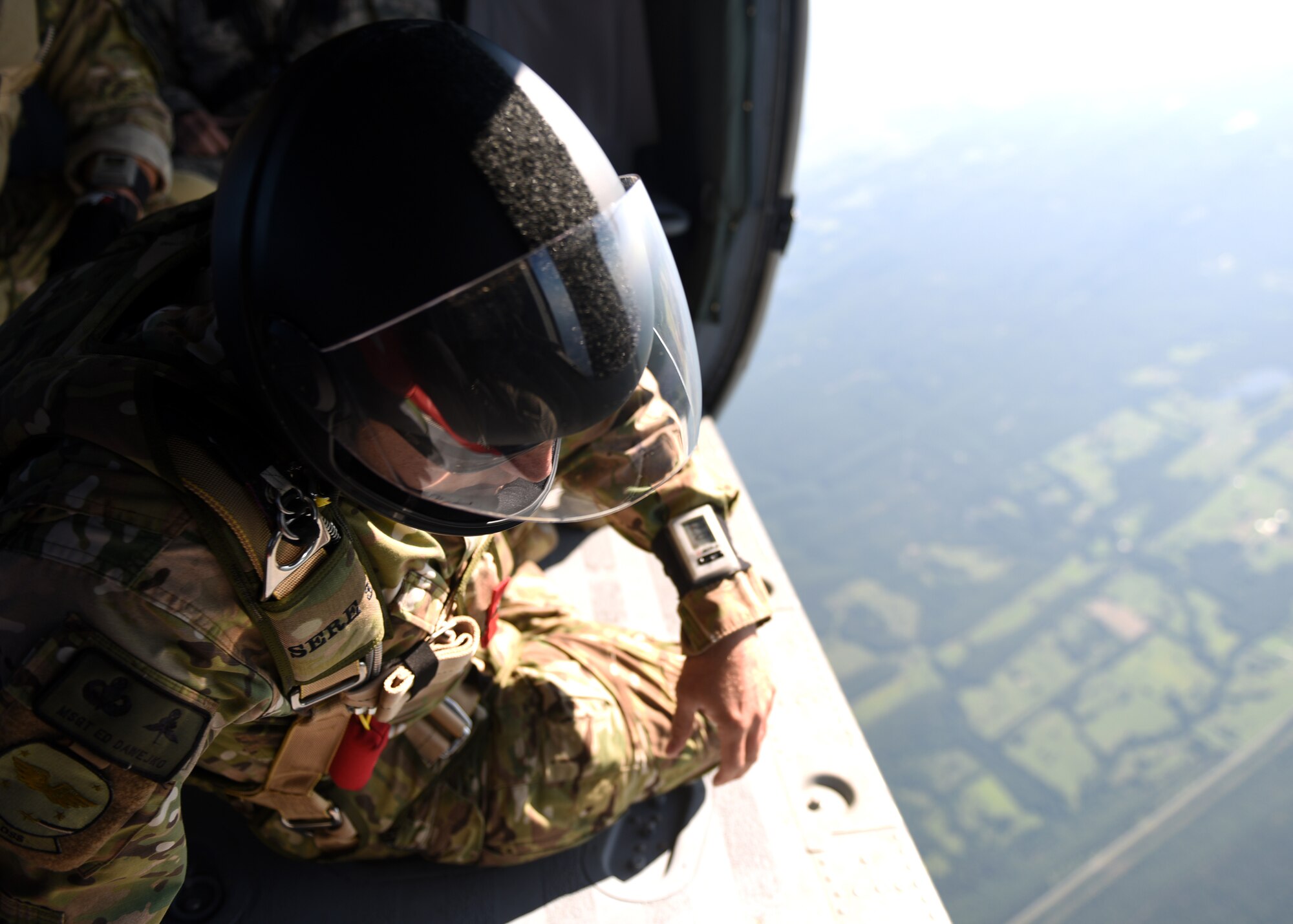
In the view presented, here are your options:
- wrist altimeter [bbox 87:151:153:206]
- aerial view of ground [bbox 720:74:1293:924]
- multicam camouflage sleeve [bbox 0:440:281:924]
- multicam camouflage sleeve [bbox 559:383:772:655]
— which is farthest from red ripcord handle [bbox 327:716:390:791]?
aerial view of ground [bbox 720:74:1293:924]

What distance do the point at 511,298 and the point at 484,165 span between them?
0.13 metres

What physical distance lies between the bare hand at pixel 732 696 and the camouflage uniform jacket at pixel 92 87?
1812 millimetres

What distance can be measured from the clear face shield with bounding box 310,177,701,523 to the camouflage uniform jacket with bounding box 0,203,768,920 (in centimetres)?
18

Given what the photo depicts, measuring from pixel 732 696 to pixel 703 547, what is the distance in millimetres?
243

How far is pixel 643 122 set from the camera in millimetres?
2744

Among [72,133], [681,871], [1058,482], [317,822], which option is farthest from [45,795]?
[1058,482]

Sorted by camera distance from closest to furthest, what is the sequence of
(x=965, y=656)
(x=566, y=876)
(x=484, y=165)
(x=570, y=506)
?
(x=484, y=165), (x=570, y=506), (x=566, y=876), (x=965, y=656)

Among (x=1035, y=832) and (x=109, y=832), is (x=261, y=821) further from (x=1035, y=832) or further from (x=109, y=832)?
(x=1035, y=832)

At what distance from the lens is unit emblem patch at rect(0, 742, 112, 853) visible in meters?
0.74

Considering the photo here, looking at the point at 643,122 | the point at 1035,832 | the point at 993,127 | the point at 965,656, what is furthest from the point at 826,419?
the point at 643,122

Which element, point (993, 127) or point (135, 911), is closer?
point (135, 911)

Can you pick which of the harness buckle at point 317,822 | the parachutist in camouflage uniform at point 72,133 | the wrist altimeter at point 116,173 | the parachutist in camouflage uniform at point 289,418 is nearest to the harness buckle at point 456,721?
the harness buckle at point 317,822

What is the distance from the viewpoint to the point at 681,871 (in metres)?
1.43

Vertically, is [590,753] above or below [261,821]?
below
